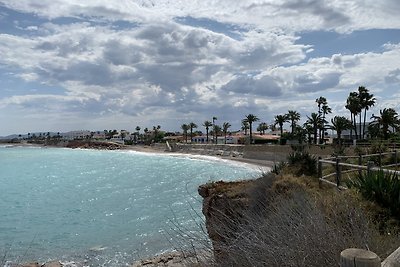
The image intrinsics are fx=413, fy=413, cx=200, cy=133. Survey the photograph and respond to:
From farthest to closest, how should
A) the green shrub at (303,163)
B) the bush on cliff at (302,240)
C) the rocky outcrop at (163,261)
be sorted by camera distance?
the green shrub at (303,163) → the rocky outcrop at (163,261) → the bush on cliff at (302,240)

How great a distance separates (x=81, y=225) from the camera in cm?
2406

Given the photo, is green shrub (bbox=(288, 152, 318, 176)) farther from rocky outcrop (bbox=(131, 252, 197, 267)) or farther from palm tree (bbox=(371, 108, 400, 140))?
palm tree (bbox=(371, 108, 400, 140))

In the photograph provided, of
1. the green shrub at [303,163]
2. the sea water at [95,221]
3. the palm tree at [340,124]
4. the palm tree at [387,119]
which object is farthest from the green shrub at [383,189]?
the palm tree at [340,124]

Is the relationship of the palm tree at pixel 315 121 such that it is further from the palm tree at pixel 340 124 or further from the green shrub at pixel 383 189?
the green shrub at pixel 383 189

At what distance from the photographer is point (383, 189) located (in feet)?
28.0

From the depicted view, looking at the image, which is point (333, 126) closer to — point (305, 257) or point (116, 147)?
point (305, 257)

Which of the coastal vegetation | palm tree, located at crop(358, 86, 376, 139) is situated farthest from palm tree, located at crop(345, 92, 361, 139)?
the coastal vegetation

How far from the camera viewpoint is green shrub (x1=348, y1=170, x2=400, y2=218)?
8.19m

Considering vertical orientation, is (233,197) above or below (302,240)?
below

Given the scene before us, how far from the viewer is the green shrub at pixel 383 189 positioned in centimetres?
819

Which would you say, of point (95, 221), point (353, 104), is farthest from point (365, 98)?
point (95, 221)

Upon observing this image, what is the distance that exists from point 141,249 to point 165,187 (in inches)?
985

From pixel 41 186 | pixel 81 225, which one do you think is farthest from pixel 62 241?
pixel 41 186

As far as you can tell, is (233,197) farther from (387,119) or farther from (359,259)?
(387,119)
